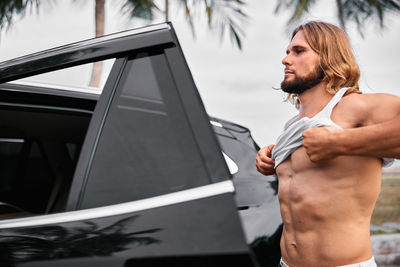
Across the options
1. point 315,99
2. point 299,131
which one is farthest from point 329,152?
point 315,99

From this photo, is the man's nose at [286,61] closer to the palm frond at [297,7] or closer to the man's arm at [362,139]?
the man's arm at [362,139]

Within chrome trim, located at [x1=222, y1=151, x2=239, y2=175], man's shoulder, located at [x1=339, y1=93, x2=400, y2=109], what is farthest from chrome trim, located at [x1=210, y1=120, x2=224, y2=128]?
man's shoulder, located at [x1=339, y1=93, x2=400, y2=109]

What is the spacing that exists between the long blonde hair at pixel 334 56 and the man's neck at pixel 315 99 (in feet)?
0.10

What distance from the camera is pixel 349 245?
5.06 ft

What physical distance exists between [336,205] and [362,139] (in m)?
0.30

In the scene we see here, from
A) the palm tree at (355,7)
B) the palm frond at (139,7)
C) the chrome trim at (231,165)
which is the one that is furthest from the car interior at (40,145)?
the palm tree at (355,7)

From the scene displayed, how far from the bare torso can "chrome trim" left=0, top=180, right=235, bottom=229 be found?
21.9 inches

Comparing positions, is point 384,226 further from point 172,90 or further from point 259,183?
point 172,90

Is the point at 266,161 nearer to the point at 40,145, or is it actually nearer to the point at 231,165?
the point at 231,165

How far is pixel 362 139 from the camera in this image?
4.60 feet

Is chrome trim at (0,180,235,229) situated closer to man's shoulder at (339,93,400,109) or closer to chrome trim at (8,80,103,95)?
man's shoulder at (339,93,400,109)

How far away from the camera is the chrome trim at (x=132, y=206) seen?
1191 millimetres

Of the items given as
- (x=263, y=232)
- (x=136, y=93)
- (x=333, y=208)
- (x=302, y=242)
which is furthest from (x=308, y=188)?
(x=136, y=93)

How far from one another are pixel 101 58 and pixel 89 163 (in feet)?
1.23
